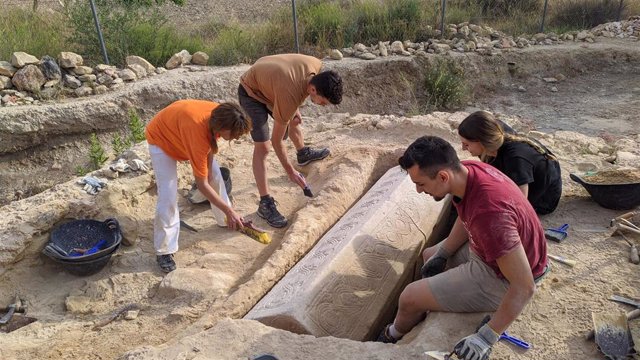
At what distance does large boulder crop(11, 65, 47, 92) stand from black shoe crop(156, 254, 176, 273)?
422 centimetres

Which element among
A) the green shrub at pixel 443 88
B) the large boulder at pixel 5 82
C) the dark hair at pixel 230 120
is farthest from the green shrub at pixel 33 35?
the green shrub at pixel 443 88

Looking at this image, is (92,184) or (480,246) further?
(92,184)

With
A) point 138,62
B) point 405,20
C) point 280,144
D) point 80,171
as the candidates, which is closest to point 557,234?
point 280,144

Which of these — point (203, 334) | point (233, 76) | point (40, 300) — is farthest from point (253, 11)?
point (203, 334)

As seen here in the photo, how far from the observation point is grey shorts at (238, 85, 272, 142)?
4566mm

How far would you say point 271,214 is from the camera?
4695 mm

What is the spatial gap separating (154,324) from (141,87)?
14.6 ft

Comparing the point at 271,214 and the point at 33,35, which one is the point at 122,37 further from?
the point at 271,214

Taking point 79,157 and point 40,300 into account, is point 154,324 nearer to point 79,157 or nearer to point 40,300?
point 40,300

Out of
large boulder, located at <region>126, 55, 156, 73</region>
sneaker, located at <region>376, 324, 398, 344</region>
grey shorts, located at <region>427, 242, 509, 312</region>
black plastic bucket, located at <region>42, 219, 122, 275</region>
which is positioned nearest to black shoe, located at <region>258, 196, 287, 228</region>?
black plastic bucket, located at <region>42, 219, 122, 275</region>

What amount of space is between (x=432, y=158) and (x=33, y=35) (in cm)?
767

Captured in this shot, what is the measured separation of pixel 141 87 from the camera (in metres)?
7.16

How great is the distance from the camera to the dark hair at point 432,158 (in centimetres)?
259

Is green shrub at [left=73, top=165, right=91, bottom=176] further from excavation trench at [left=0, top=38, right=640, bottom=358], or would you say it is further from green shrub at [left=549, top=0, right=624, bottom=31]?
green shrub at [left=549, top=0, right=624, bottom=31]
